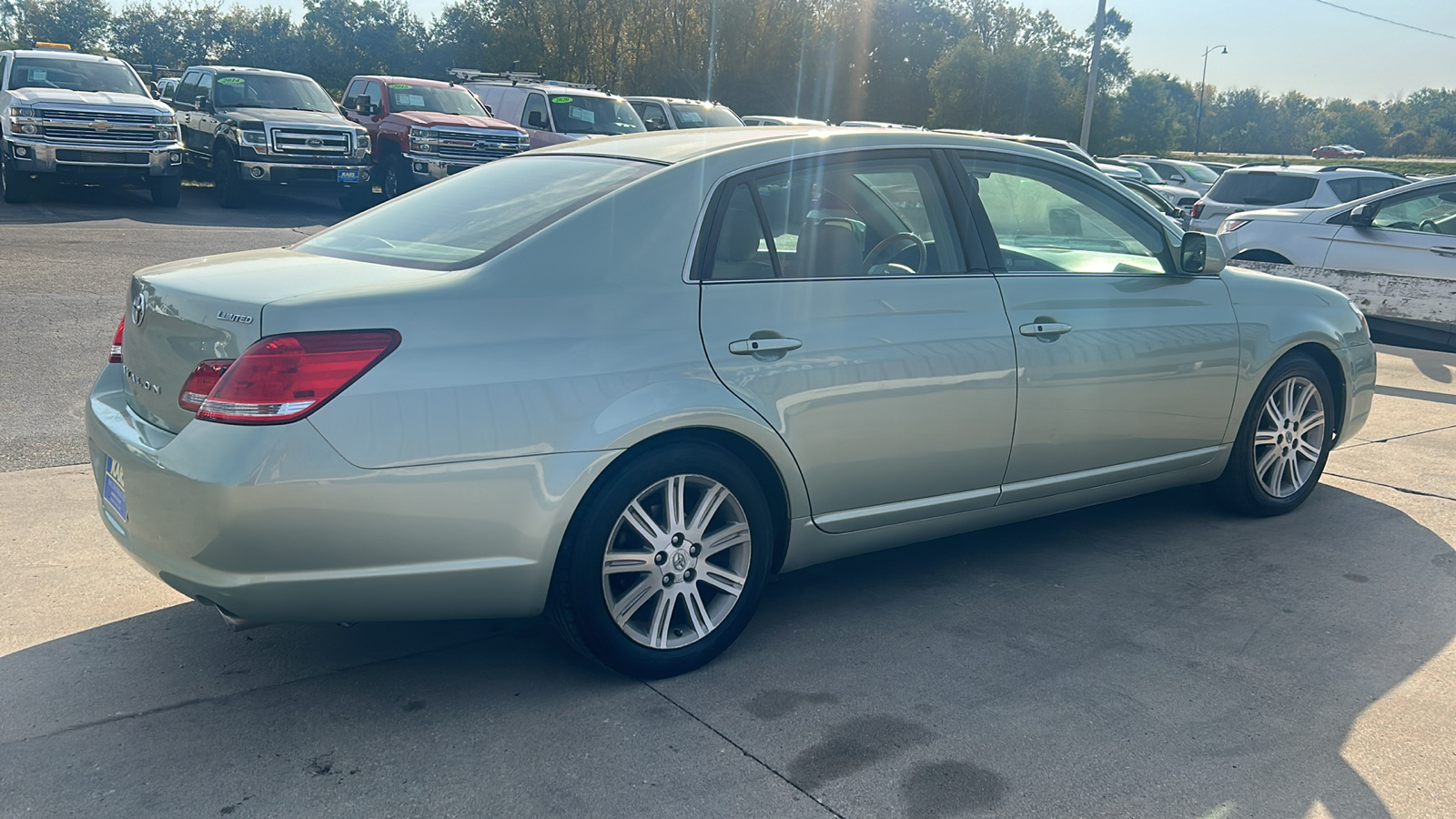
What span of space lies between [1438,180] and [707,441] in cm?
985

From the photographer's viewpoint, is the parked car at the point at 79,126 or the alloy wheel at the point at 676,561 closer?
the alloy wheel at the point at 676,561

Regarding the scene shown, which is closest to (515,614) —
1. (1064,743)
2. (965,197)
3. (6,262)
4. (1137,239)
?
(1064,743)

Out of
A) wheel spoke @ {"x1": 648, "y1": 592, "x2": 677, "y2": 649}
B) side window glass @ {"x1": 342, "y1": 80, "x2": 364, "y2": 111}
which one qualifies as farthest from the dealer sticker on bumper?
side window glass @ {"x1": 342, "y1": 80, "x2": 364, "y2": 111}

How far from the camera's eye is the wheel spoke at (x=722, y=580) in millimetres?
3705

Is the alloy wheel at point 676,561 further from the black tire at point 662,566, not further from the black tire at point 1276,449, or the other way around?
the black tire at point 1276,449

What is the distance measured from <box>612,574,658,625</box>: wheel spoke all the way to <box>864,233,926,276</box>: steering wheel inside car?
129 centimetres

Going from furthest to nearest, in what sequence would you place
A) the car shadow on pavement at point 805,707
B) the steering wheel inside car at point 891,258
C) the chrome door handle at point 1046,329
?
the chrome door handle at point 1046,329, the steering wheel inside car at point 891,258, the car shadow on pavement at point 805,707

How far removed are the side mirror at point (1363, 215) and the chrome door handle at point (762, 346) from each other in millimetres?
9555

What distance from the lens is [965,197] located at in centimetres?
438

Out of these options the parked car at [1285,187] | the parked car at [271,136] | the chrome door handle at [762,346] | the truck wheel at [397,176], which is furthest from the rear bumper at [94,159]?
the chrome door handle at [762,346]

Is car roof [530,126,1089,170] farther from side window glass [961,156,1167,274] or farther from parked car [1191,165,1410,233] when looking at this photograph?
parked car [1191,165,1410,233]

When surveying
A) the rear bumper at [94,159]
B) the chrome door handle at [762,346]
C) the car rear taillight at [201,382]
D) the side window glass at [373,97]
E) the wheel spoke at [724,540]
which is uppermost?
the side window glass at [373,97]

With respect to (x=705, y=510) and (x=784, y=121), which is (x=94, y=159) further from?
(x=705, y=510)

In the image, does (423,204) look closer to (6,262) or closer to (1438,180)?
(6,262)
